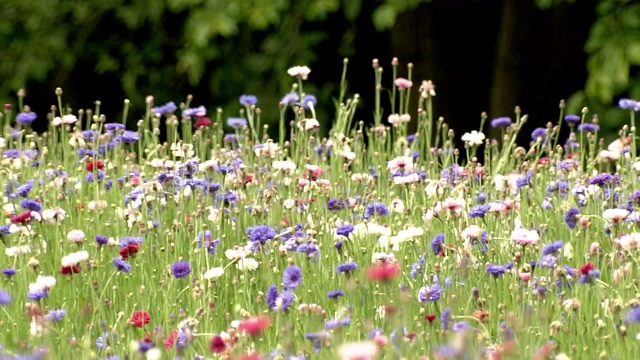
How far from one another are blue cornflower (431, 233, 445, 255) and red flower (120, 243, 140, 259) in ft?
2.62

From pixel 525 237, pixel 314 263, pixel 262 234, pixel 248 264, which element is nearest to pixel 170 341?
pixel 262 234

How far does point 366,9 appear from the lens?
7.97 metres

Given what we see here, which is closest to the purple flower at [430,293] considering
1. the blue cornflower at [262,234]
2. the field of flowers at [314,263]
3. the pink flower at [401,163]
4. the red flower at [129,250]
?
the field of flowers at [314,263]

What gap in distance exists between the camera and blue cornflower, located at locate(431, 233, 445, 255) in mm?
2965

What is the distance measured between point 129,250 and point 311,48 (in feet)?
16.5

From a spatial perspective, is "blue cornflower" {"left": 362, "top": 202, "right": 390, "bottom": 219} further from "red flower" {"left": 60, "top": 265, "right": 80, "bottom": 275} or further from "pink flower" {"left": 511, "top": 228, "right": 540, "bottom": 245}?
"red flower" {"left": 60, "top": 265, "right": 80, "bottom": 275}

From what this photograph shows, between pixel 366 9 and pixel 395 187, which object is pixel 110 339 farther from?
pixel 366 9

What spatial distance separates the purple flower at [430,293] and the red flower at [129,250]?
2.67ft

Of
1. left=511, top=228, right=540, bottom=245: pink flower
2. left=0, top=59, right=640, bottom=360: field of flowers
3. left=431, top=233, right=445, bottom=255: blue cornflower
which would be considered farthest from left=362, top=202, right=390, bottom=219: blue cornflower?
left=511, top=228, right=540, bottom=245: pink flower

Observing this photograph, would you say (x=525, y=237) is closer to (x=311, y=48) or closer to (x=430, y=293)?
(x=430, y=293)

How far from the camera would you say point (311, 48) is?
313 inches

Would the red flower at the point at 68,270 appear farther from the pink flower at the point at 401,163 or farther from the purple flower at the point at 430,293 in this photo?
the pink flower at the point at 401,163

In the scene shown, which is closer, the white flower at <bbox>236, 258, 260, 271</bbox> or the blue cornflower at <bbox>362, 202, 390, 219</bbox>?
the white flower at <bbox>236, 258, 260, 271</bbox>

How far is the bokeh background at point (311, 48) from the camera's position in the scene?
7082 mm
